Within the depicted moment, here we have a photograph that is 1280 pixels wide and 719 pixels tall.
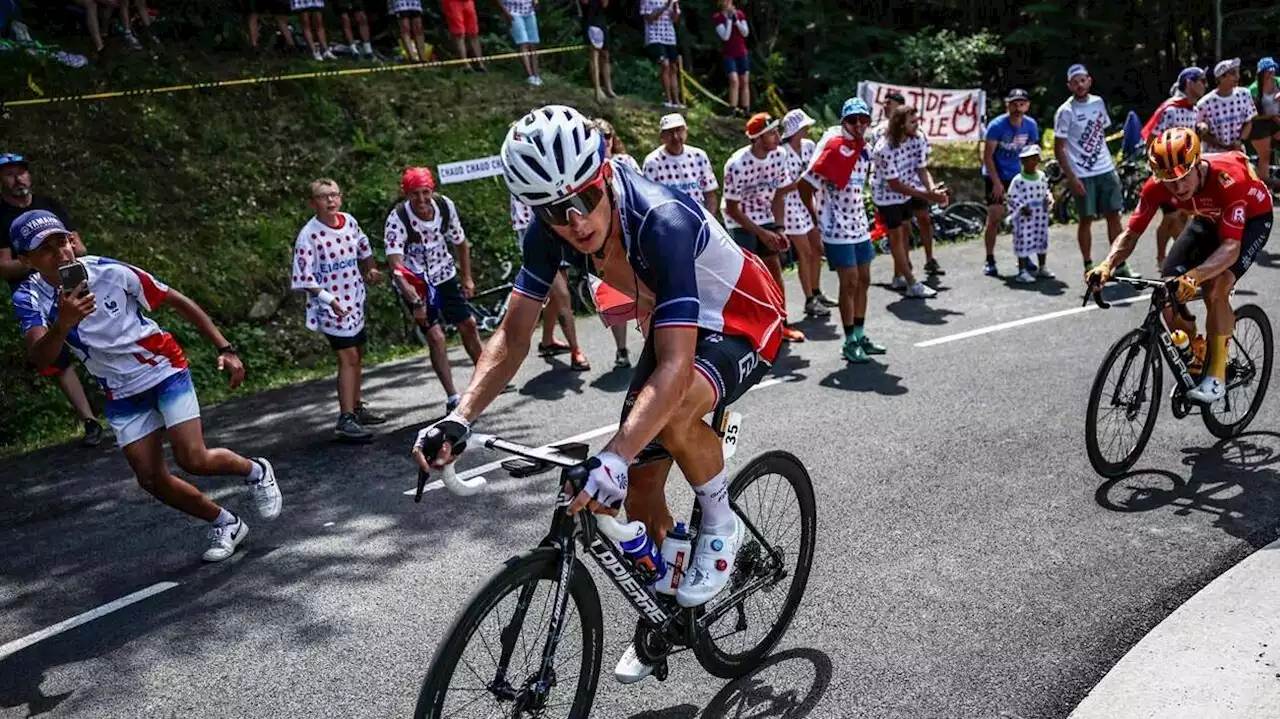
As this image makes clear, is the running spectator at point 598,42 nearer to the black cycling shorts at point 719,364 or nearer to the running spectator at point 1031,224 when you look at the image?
the running spectator at point 1031,224

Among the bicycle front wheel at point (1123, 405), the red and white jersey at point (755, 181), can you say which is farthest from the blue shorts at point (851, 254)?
the bicycle front wheel at point (1123, 405)

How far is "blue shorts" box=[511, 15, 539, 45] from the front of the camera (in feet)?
57.1

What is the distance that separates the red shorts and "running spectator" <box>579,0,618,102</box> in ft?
5.69

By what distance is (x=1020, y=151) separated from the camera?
1305 cm

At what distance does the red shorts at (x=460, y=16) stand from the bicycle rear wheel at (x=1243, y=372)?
13.0m

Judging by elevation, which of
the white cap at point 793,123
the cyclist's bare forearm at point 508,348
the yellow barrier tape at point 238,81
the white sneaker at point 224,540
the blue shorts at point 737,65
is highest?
the yellow barrier tape at point 238,81

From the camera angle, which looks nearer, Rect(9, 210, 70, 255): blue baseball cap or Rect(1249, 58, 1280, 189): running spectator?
Rect(9, 210, 70, 255): blue baseball cap

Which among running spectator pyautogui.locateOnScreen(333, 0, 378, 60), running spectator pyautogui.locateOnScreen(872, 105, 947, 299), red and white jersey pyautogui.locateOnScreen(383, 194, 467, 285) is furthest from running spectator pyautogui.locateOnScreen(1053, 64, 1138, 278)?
running spectator pyautogui.locateOnScreen(333, 0, 378, 60)

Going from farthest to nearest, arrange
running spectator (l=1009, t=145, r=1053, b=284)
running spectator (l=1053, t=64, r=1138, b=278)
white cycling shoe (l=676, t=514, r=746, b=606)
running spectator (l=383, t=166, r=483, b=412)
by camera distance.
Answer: running spectator (l=1009, t=145, r=1053, b=284) < running spectator (l=1053, t=64, r=1138, b=278) < running spectator (l=383, t=166, r=483, b=412) < white cycling shoe (l=676, t=514, r=746, b=606)

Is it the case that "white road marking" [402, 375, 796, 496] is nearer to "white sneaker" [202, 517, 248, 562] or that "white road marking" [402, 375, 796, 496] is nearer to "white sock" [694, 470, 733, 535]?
"white sneaker" [202, 517, 248, 562]

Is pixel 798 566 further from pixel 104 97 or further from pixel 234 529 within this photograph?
pixel 104 97

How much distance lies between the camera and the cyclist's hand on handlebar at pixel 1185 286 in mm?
6223

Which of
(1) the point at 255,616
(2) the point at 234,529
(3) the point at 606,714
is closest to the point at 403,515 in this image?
(2) the point at 234,529

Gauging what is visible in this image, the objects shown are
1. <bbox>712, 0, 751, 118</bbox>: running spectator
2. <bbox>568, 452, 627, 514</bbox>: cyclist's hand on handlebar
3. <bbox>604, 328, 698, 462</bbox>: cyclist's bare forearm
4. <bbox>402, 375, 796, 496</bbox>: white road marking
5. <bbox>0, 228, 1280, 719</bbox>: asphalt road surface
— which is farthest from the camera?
<bbox>712, 0, 751, 118</bbox>: running spectator
